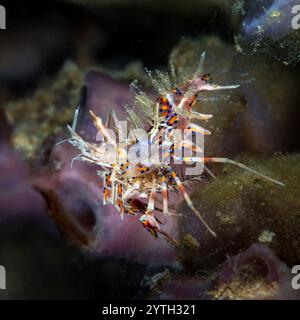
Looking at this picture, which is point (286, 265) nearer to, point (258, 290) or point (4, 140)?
point (258, 290)

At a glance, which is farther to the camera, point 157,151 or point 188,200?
point 157,151

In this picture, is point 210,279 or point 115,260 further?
point 115,260

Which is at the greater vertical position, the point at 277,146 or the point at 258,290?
the point at 277,146

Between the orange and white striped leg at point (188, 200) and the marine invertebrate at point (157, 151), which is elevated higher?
the marine invertebrate at point (157, 151)

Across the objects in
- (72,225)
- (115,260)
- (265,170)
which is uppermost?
(265,170)

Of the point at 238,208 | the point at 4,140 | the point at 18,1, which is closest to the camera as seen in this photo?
the point at 238,208

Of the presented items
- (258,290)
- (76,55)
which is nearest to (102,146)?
(258,290)

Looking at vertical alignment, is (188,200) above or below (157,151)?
below

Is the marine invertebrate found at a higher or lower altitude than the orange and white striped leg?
higher
